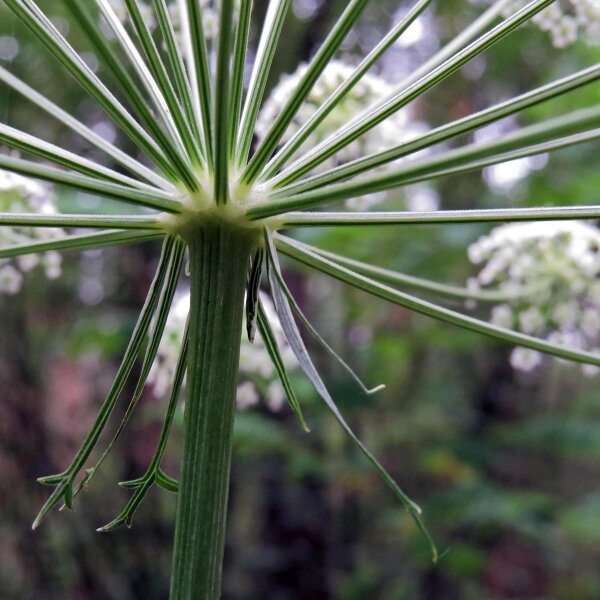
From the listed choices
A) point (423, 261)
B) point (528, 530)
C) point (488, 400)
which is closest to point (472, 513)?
point (528, 530)

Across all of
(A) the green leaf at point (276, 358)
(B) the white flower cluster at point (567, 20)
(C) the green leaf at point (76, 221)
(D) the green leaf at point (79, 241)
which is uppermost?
(B) the white flower cluster at point (567, 20)

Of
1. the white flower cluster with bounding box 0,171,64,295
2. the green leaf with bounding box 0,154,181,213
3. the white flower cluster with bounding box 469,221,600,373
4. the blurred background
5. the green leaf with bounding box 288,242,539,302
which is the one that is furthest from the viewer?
the blurred background

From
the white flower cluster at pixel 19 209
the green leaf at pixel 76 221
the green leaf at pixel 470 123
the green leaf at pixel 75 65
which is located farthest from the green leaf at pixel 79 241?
the white flower cluster at pixel 19 209

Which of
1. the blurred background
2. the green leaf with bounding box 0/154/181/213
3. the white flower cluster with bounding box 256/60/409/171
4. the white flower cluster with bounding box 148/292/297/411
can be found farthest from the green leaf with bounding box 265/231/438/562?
the blurred background

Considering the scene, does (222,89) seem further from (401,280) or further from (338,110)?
(338,110)

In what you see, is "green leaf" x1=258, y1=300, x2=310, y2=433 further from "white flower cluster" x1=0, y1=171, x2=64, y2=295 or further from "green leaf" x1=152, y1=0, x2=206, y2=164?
"white flower cluster" x1=0, y1=171, x2=64, y2=295

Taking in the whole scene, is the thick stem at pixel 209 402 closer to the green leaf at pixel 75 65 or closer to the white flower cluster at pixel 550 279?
the green leaf at pixel 75 65

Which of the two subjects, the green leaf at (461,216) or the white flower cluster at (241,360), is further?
the white flower cluster at (241,360)
